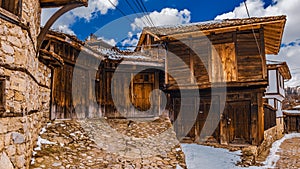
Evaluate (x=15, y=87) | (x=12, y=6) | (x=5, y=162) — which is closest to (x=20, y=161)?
(x=5, y=162)

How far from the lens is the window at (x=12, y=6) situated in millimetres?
4361

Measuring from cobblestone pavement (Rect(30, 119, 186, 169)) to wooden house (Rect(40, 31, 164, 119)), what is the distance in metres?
0.94

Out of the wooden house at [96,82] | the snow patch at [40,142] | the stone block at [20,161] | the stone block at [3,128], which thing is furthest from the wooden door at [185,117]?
the stone block at [3,128]

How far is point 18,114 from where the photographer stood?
4.24 metres

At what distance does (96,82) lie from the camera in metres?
10.8

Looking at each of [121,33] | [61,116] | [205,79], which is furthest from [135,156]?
[121,33]

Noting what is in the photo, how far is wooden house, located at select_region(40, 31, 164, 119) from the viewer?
8383 millimetres

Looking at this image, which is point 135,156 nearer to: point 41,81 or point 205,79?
point 41,81

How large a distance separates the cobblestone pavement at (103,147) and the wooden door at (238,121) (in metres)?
2.80

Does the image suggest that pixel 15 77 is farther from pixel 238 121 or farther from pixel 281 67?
pixel 281 67

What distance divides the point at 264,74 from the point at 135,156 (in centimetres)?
607

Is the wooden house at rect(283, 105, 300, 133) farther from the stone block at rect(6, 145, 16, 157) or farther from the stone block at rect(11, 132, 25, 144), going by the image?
the stone block at rect(6, 145, 16, 157)

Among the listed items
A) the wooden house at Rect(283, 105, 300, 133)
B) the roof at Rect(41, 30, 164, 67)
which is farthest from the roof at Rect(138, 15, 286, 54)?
the wooden house at Rect(283, 105, 300, 133)

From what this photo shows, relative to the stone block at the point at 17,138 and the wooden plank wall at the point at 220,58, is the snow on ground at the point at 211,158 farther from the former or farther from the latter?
the stone block at the point at 17,138
